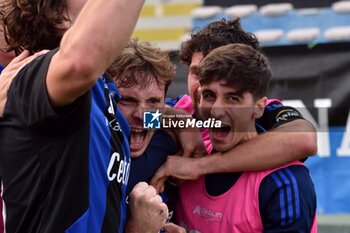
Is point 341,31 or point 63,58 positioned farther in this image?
point 341,31

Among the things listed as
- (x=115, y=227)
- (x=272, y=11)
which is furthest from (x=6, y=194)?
(x=272, y=11)

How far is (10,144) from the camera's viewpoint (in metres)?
1.37

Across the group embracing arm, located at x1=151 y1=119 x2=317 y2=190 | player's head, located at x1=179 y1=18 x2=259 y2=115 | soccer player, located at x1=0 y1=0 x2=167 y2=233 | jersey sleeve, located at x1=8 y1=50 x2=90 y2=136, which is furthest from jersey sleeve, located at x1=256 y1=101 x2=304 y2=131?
jersey sleeve, located at x1=8 y1=50 x2=90 y2=136

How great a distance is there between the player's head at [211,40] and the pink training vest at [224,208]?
45cm

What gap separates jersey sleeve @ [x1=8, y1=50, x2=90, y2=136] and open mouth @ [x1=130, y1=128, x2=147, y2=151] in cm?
69

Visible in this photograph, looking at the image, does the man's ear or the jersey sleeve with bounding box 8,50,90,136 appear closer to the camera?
the jersey sleeve with bounding box 8,50,90,136

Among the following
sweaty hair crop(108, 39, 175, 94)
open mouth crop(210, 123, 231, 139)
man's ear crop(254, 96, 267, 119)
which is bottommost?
open mouth crop(210, 123, 231, 139)

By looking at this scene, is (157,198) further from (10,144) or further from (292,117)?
(292,117)

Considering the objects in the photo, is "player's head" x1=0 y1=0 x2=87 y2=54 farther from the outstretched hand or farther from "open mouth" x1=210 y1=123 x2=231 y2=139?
"open mouth" x1=210 y1=123 x2=231 y2=139

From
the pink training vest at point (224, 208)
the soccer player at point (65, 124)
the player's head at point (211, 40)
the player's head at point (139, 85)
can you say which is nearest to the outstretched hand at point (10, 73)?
the soccer player at point (65, 124)

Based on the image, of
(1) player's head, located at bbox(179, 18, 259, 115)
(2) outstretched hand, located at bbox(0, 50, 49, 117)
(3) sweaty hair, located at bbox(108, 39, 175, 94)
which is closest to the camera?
(2) outstretched hand, located at bbox(0, 50, 49, 117)

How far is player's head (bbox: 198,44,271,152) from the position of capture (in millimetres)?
1983

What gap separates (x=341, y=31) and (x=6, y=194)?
2003 mm

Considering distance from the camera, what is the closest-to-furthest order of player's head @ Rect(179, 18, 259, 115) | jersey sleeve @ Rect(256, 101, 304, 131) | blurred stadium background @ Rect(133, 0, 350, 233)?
jersey sleeve @ Rect(256, 101, 304, 131), player's head @ Rect(179, 18, 259, 115), blurred stadium background @ Rect(133, 0, 350, 233)
